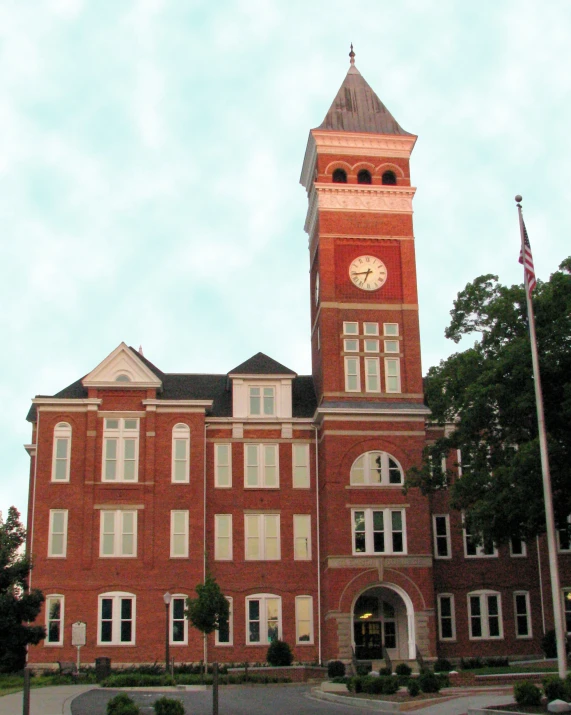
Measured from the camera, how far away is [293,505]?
48.7m

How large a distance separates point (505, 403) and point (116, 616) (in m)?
22.3

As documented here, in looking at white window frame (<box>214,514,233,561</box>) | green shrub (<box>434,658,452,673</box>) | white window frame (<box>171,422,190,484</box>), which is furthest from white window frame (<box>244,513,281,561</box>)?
green shrub (<box>434,658,452,673</box>)

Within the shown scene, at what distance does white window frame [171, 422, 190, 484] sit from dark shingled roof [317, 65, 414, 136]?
18.4 metres

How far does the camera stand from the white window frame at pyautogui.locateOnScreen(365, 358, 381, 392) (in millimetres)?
48781

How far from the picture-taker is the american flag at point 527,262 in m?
28.1

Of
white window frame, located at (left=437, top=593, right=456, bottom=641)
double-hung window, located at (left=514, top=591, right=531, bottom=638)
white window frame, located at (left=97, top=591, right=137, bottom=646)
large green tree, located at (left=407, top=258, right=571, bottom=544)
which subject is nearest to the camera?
large green tree, located at (left=407, top=258, right=571, bottom=544)

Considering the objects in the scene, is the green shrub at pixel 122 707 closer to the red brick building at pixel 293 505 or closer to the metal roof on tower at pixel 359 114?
the red brick building at pixel 293 505

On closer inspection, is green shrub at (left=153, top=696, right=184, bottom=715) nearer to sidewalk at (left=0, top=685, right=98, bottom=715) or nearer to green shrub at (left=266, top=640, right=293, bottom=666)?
sidewalk at (left=0, top=685, right=98, bottom=715)

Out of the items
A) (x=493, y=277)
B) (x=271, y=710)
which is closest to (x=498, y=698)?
(x=271, y=710)

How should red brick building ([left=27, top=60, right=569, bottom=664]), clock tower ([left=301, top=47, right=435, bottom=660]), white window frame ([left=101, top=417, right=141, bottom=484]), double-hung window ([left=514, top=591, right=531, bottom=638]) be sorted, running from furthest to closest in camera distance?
1. double-hung window ([left=514, top=591, right=531, bottom=638])
2. white window frame ([left=101, top=417, right=141, bottom=484])
3. red brick building ([left=27, top=60, right=569, bottom=664])
4. clock tower ([left=301, top=47, right=435, bottom=660])

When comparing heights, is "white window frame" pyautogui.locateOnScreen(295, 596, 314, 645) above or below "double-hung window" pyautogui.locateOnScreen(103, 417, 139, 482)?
below

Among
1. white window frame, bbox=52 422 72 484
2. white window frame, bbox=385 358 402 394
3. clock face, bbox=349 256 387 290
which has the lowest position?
white window frame, bbox=52 422 72 484

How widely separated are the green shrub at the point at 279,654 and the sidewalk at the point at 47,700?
1107cm

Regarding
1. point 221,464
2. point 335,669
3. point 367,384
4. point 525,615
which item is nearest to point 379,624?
point 335,669
